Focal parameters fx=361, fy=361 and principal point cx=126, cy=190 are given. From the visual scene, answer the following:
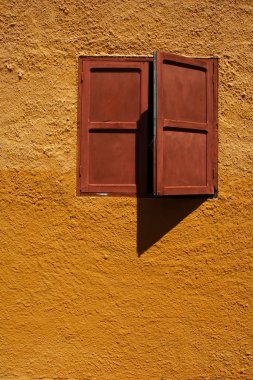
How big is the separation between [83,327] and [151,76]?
189cm

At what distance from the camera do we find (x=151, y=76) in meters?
2.64

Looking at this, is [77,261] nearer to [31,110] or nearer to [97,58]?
[31,110]

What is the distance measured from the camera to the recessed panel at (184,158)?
2.47 meters

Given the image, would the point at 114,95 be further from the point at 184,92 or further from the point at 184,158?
the point at 184,158

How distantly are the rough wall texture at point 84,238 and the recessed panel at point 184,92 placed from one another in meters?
0.22

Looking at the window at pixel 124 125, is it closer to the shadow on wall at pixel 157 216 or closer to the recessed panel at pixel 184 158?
the recessed panel at pixel 184 158

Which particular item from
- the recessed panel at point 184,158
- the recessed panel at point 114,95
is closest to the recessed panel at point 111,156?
the recessed panel at point 114,95

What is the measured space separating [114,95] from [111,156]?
44 centimetres

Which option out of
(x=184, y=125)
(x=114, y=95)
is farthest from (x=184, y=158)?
(x=114, y=95)

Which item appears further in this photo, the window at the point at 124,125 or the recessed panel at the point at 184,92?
the window at the point at 124,125

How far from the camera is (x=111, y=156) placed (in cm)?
262

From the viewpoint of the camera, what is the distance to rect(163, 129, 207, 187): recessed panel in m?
2.47

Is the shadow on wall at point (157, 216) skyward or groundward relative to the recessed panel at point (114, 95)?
groundward

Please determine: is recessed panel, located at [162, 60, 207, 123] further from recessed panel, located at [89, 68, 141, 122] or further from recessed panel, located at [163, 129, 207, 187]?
recessed panel, located at [89, 68, 141, 122]
